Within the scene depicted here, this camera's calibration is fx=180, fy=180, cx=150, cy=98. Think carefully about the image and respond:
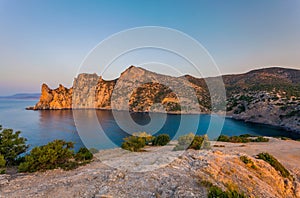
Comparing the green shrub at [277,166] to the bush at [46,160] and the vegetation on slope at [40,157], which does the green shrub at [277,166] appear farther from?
the bush at [46,160]

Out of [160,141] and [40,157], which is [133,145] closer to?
[160,141]

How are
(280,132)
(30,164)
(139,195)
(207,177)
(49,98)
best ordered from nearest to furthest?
1. (139,195)
2. (207,177)
3. (30,164)
4. (280,132)
5. (49,98)

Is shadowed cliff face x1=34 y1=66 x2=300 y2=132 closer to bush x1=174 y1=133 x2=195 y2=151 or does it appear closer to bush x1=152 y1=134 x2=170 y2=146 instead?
bush x1=152 y1=134 x2=170 y2=146

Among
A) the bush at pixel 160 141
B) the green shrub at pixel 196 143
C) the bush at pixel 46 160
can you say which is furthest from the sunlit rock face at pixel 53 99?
the green shrub at pixel 196 143

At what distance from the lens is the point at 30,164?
348 inches

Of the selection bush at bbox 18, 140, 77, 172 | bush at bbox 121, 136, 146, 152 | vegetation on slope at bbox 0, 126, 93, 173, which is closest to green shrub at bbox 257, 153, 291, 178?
bush at bbox 121, 136, 146, 152

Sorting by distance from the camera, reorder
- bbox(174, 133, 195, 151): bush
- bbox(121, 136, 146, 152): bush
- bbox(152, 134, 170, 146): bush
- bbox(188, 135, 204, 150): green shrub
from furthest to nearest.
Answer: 1. bbox(152, 134, 170, 146): bush
2. bbox(121, 136, 146, 152): bush
3. bbox(188, 135, 204, 150): green shrub
4. bbox(174, 133, 195, 151): bush

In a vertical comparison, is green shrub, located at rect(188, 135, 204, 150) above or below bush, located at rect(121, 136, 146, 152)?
above

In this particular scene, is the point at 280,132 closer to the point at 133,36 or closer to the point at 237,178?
the point at 237,178

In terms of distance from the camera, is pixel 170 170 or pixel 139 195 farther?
pixel 170 170

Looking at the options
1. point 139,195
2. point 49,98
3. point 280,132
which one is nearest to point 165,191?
point 139,195

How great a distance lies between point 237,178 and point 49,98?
96.8 meters

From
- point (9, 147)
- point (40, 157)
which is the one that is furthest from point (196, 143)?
point (9, 147)

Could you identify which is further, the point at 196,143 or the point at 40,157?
the point at 196,143
